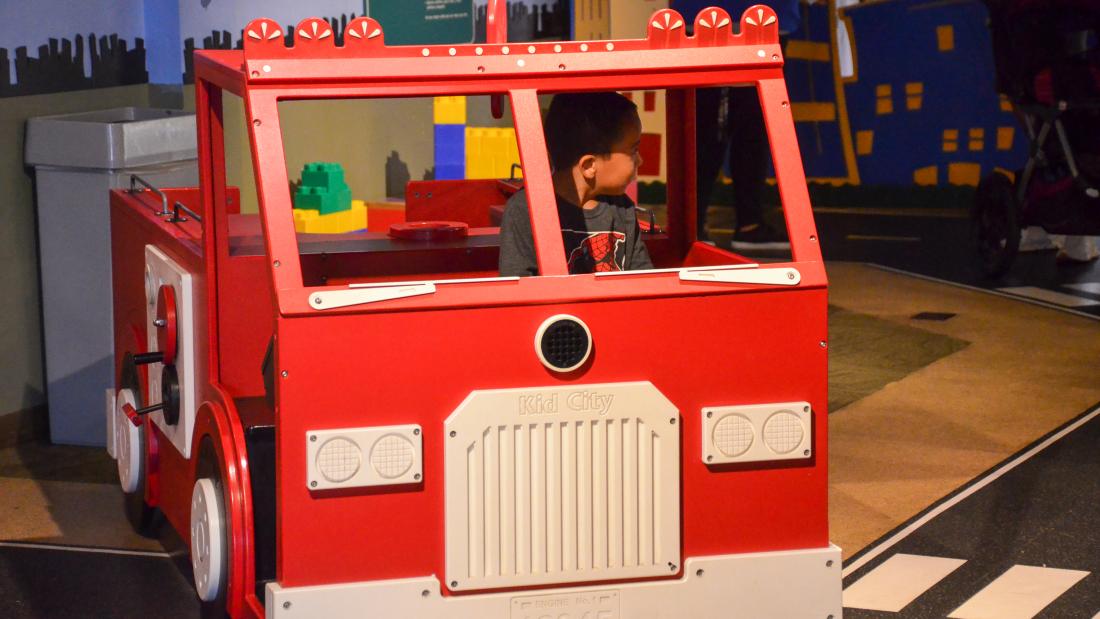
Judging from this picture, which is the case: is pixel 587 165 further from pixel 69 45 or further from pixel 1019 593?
pixel 69 45

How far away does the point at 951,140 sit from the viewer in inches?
398

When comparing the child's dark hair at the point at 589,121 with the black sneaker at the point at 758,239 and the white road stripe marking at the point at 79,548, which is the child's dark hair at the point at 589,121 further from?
the black sneaker at the point at 758,239

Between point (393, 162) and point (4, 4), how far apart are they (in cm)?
277

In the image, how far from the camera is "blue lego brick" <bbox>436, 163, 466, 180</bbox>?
710 centimetres

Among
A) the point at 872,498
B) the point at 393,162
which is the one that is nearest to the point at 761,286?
the point at 872,498

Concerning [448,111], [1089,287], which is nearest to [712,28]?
[448,111]

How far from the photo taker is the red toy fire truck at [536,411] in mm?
2496

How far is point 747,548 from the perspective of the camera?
2.74 metres

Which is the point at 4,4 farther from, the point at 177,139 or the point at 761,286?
the point at 761,286

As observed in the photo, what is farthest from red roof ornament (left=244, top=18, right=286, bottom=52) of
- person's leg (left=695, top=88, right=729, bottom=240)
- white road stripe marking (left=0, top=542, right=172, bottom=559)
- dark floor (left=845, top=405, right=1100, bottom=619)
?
person's leg (left=695, top=88, right=729, bottom=240)

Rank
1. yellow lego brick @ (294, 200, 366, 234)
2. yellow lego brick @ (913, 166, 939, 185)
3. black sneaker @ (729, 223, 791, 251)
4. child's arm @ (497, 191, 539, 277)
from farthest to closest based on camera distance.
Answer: yellow lego brick @ (913, 166, 939, 185)
black sneaker @ (729, 223, 791, 251)
yellow lego brick @ (294, 200, 366, 234)
child's arm @ (497, 191, 539, 277)

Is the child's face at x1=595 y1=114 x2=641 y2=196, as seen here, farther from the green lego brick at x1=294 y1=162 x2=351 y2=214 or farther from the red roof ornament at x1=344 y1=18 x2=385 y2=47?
the green lego brick at x1=294 y1=162 x2=351 y2=214

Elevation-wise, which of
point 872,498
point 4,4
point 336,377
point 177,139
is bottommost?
point 872,498

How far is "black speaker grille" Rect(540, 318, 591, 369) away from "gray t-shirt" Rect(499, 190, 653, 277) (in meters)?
0.40
